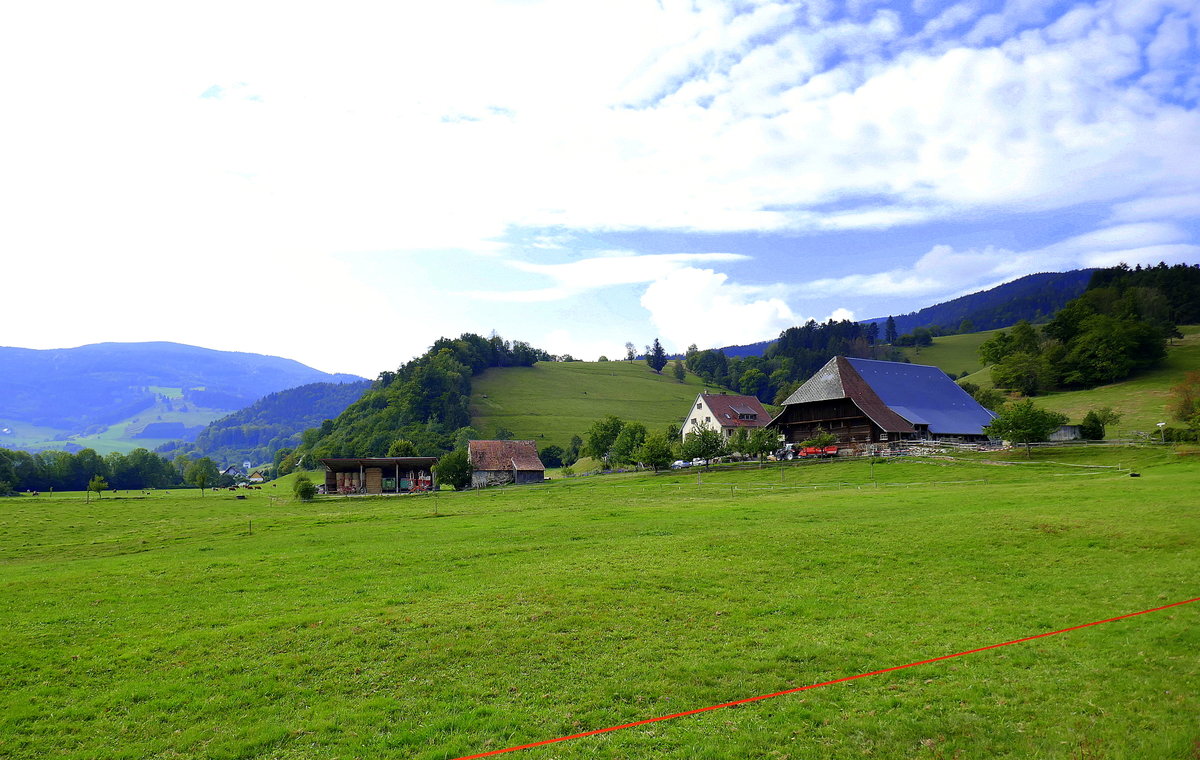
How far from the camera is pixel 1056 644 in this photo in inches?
579

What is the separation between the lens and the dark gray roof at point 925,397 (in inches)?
3280

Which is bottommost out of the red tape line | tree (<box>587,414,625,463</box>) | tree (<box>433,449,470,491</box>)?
the red tape line

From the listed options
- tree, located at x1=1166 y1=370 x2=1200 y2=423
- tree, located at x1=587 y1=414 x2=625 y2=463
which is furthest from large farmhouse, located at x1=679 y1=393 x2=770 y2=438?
tree, located at x1=1166 y1=370 x2=1200 y2=423

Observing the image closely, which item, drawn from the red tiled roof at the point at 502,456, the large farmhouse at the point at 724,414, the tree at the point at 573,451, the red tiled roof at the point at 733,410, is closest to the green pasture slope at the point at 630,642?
the red tiled roof at the point at 502,456

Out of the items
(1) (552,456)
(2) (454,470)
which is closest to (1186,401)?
(2) (454,470)

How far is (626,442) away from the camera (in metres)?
95.6

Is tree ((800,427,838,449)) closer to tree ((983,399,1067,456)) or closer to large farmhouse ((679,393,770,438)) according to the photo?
tree ((983,399,1067,456))

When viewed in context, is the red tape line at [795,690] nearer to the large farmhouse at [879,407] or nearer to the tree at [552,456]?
the large farmhouse at [879,407]

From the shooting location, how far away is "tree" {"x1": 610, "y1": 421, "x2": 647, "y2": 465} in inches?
3703

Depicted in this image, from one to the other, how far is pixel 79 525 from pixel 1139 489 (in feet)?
213

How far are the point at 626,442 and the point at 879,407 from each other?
108 ft

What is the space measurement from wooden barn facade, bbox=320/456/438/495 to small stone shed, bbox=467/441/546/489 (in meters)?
8.57

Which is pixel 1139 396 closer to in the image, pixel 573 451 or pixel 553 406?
pixel 573 451

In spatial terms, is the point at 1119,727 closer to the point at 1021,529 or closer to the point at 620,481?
the point at 1021,529
